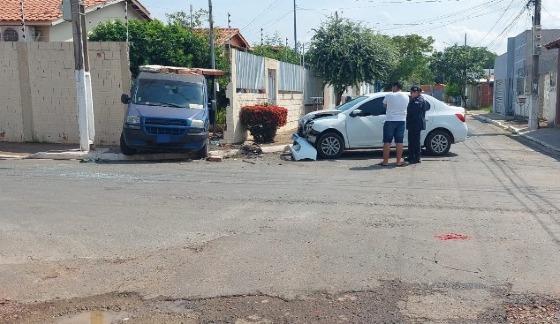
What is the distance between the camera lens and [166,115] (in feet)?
46.4

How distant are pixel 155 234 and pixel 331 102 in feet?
99.9

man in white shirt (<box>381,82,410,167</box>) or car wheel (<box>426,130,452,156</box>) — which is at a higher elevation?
man in white shirt (<box>381,82,410,167</box>)

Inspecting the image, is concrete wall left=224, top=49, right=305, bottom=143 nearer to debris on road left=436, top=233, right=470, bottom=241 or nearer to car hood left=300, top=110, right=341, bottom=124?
car hood left=300, top=110, right=341, bottom=124

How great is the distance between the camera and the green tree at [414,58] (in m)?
60.9

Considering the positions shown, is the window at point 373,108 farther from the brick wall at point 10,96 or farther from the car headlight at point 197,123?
the brick wall at point 10,96

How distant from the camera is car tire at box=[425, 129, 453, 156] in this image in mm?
15078

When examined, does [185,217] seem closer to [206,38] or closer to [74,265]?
[74,265]

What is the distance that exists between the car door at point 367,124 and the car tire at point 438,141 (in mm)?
1260

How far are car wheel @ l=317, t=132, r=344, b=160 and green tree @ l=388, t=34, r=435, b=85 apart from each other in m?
43.6

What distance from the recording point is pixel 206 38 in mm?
22047

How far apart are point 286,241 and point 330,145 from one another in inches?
316

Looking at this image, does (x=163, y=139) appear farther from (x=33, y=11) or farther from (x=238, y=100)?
(x=33, y=11)

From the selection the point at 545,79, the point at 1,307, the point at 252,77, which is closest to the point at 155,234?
the point at 1,307

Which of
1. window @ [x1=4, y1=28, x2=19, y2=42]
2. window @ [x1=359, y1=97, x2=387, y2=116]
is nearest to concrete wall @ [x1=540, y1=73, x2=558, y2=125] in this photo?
window @ [x1=359, y1=97, x2=387, y2=116]
